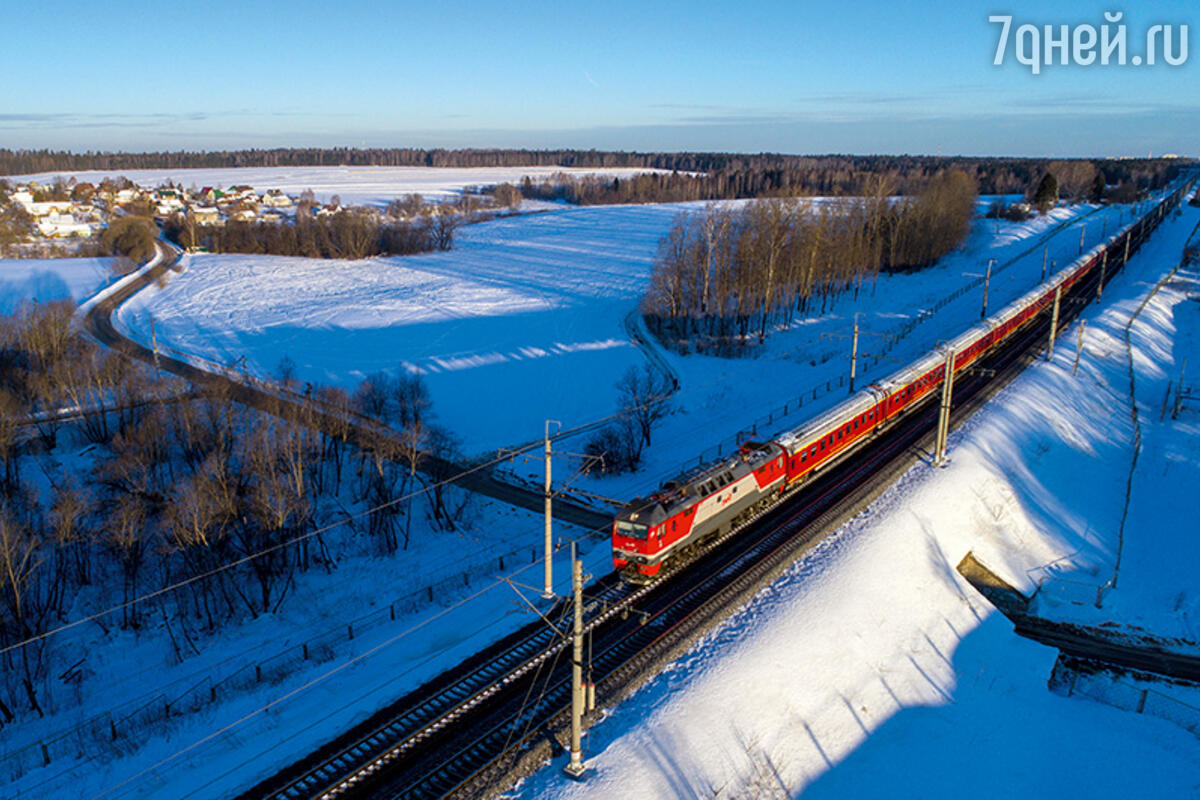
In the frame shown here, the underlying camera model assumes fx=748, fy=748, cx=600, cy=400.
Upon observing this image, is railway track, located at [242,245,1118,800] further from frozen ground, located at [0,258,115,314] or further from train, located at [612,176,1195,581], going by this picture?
frozen ground, located at [0,258,115,314]

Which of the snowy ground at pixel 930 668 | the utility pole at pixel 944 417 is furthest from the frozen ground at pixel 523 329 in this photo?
the snowy ground at pixel 930 668

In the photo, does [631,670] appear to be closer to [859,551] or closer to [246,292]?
[859,551]

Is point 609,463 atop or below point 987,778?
atop

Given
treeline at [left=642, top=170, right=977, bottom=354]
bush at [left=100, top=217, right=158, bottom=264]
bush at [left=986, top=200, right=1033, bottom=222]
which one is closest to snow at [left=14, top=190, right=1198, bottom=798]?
treeline at [left=642, top=170, right=977, bottom=354]

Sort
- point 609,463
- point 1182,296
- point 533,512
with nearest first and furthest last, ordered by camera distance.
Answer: point 533,512 → point 609,463 → point 1182,296

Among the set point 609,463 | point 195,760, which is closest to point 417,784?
point 195,760

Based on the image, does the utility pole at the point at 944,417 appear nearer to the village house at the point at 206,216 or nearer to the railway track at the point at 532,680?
the railway track at the point at 532,680
